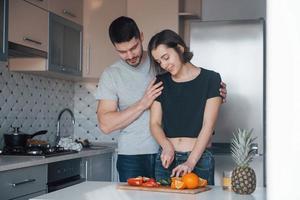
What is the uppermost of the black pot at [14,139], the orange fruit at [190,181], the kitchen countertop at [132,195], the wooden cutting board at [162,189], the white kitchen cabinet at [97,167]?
the black pot at [14,139]

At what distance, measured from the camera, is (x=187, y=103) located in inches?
89.2

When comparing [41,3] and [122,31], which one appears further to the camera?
[41,3]

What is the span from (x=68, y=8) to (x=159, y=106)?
1.92 m

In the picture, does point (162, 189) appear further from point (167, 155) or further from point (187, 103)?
point (187, 103)

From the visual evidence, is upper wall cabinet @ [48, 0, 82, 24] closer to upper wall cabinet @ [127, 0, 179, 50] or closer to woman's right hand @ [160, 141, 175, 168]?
upper wall cabinet @ [127, 0, 179, 50]

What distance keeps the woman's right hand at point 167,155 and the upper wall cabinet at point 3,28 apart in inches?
47.8

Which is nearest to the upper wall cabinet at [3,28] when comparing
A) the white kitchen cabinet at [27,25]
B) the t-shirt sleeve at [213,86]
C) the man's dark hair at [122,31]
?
the white kitchen cabinet at [27,25]

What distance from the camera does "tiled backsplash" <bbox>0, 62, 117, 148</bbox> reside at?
3.51m

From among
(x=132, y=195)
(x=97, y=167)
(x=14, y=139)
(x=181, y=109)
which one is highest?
(x=181, y=109)

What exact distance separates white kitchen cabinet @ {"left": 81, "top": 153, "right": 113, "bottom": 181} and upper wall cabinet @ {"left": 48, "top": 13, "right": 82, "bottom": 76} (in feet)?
2.38

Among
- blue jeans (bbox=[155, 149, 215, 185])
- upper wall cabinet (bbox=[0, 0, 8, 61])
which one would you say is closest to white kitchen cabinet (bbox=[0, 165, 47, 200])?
upper wall cabinet (bbox=[0, 0, 8, 61])

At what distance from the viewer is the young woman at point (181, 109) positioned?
219cm

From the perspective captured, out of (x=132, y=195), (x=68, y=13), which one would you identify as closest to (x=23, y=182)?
(x=132, y=195)

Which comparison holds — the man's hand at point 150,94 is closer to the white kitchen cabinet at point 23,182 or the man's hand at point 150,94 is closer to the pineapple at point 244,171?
the pineapple at point 244,171
